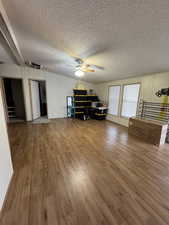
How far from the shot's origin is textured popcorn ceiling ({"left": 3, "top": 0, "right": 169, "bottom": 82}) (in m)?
1.13

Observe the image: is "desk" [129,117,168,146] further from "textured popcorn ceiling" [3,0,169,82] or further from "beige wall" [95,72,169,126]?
"textured popcorn ceiling" [3,0,169,82]

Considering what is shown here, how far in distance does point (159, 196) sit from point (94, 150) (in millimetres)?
1393

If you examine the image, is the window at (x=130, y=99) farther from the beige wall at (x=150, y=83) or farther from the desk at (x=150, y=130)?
the desk at (x=150, y=130)

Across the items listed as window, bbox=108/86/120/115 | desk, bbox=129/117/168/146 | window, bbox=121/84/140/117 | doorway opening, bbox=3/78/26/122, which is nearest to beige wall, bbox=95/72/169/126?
window, bbox=121/84/140/117

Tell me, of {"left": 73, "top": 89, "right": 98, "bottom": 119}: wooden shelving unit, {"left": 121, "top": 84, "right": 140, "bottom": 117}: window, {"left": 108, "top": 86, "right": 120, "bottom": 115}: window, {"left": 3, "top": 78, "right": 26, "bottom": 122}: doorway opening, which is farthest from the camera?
{"left": 73, "top": 89, "right": 98, "bottom": 119}: wooden shelving unit

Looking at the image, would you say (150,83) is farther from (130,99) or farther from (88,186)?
Answer: (88,186)

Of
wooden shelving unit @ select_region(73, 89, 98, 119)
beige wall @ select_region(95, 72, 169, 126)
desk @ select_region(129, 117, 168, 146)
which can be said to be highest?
beige wall @ select_region(95, 72, 169, 126)

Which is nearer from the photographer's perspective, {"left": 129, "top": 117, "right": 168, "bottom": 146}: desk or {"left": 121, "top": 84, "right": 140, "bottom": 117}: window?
{"left": 129, "top": 117, "right": 168, "bottom": 146}: desk

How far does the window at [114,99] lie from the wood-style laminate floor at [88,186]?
2.67 metres

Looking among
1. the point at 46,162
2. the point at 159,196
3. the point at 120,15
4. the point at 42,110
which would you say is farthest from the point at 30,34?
the point at 42,110

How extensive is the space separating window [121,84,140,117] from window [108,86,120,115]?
1.30 ft

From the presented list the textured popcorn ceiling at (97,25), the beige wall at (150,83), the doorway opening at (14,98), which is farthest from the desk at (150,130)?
the doorway opening at (14,98)

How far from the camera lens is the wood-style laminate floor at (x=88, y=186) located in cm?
111

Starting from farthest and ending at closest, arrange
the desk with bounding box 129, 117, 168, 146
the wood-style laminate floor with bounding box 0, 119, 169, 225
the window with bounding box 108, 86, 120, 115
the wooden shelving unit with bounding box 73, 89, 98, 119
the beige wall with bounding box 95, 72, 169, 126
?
the wooden shelving unit with bounding box 73, 89, 98, 119 → the window with bounding box 108, 86, 120, 115 → the beige wall with bounding box 95, 72, 169, 126 → the desk with bounding box 129, 117, 168, 146 → the wood-style laminate floor with bounding box 0, 119, 169, 225
